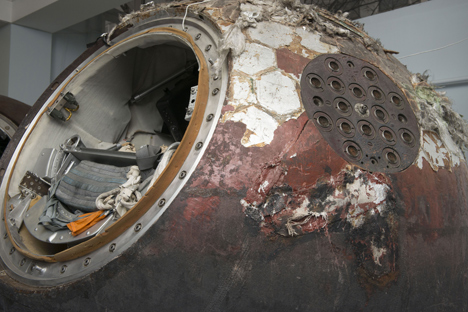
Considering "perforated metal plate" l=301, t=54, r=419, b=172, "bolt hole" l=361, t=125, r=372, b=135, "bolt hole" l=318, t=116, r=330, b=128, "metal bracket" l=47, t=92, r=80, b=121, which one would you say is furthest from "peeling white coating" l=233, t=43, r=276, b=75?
"metal bracket" l=47, t=92, r=80, b=121

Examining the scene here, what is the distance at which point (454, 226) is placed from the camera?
4.50 feet

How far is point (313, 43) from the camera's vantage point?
1479mm

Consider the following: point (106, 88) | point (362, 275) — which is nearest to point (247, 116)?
point (362, 275)

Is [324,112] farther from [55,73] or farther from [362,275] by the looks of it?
[55,73]

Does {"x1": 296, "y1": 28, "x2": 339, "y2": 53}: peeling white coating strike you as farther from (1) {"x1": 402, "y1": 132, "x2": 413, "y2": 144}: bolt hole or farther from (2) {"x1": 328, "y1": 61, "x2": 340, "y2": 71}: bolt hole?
(1) {"x1": 402, "y1": 132, "x2": 413, "y2": 144}: bolt hole

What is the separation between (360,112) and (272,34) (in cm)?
39

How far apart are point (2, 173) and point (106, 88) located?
24.3 inches

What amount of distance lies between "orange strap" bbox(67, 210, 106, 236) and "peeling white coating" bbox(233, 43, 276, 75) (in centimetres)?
68

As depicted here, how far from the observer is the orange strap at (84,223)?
1.45 meters

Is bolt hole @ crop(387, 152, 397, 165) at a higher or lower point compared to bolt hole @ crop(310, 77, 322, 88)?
lower

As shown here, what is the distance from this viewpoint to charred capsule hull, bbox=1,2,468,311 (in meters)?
1.17

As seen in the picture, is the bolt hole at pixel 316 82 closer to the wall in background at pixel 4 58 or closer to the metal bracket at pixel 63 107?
the metal bracket at pixel 63 107

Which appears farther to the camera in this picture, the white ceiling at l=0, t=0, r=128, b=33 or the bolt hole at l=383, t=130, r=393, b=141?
the white ceiling at l=0, t=0, r=128, b=33

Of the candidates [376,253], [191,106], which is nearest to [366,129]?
[376,253]
